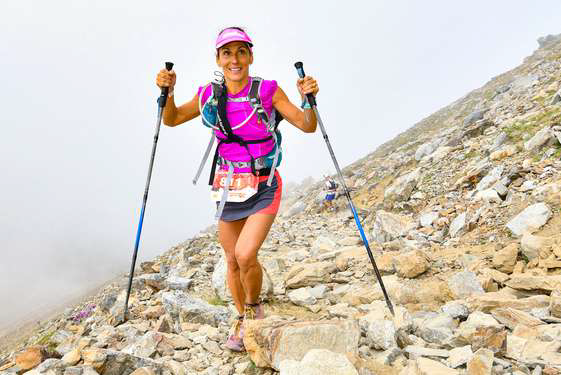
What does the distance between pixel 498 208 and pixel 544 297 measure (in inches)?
170

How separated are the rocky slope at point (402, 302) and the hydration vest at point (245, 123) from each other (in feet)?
6.06

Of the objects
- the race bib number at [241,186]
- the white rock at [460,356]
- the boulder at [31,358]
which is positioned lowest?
the white rock at [460,356]

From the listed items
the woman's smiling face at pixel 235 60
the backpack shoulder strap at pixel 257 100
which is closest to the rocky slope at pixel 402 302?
the backpack shoulder strap at pixel 257 100

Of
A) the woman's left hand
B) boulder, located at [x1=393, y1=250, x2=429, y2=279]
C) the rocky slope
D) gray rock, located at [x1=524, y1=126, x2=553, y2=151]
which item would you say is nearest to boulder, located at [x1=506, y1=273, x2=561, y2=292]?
the rocky slope

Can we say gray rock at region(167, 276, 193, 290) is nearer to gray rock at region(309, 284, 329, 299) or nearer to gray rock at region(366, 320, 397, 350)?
gray rock at region(309, 284, 329, 299)

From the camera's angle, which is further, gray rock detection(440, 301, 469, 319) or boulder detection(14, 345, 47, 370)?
gray rock detection(440, 301, 469, 319)

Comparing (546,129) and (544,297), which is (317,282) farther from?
(546,129)

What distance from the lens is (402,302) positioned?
5.69 meters

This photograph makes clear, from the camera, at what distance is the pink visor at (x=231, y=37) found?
14.0ft

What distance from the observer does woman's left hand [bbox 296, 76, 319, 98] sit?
442 centimetres

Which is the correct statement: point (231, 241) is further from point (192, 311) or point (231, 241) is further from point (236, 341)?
point (192, 311)

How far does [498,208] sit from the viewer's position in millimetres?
8312

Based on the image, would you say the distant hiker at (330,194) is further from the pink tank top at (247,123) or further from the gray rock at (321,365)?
the gray rock at (321,365)

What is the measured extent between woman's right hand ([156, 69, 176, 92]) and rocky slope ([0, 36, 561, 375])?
3111mm
